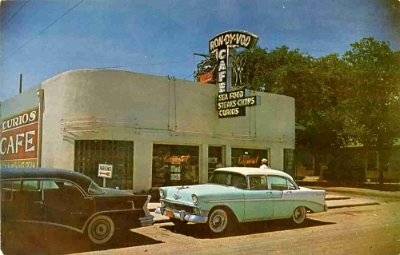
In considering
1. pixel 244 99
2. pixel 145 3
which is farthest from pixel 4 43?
pixel 244 99

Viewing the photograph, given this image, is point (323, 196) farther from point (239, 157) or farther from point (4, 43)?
point (4, 43)

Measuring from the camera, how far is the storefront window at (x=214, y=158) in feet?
27.6

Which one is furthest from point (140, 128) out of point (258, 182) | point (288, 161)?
point (288, 161)

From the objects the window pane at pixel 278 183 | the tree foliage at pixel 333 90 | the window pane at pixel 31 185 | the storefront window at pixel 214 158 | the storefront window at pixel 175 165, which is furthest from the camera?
the storefront window at pixel 214 158

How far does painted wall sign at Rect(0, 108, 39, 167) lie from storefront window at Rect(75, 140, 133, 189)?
2.40 feet

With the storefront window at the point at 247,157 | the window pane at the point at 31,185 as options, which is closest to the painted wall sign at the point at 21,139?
the window pane at the point at 31,185

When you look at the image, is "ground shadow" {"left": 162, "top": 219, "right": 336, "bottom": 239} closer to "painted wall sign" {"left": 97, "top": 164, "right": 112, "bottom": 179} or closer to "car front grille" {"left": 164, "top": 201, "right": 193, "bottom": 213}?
"car front grille" {"left": 164, "top": 201, "right": 193, "bottom": 213}

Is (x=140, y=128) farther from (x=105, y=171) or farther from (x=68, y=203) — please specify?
(x=68, y=203)

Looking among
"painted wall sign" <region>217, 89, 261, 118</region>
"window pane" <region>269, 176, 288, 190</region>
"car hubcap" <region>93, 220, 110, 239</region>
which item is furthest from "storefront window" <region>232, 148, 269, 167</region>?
"car hubcap" <region>93, 220, 110, 239</region>

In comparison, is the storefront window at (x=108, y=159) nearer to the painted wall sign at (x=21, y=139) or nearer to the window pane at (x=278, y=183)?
the painted wall sign at (x=21, y=139)

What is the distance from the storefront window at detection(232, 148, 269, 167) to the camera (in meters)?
8.67

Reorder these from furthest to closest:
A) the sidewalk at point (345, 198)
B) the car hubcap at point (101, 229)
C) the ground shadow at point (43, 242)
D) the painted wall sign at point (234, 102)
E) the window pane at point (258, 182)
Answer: the sidewalk at point (345, 198) < the painted wall sign at point (234, 102) < the window pane at point (258, 182) < the car hubcap at point (101, 229) < the ground shadow at point (43, 242)

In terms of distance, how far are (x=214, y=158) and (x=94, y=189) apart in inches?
131

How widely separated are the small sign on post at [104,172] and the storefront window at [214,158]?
91.9 inches
